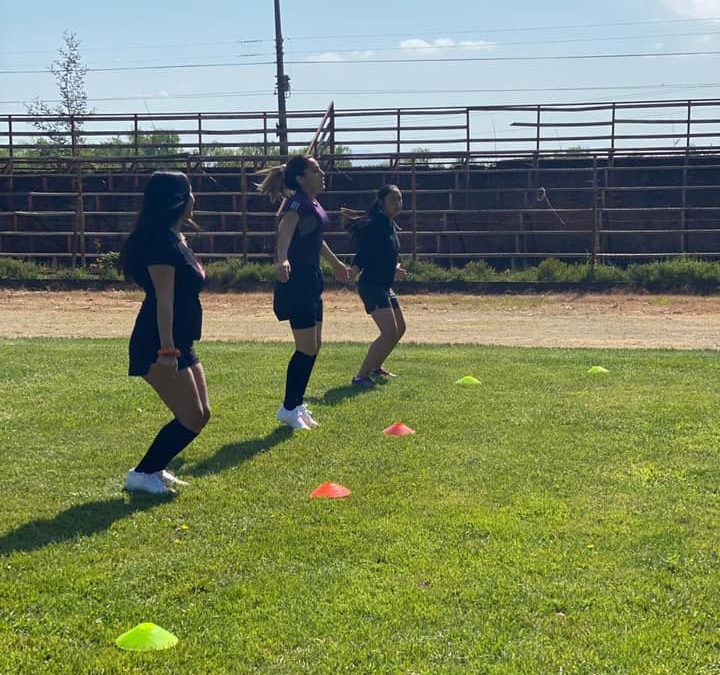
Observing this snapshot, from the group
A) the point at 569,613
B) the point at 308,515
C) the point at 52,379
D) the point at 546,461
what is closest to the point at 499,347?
the point at 52,379

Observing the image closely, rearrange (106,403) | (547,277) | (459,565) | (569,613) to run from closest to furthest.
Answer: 1. (569,613)
2. (459,565)
3. (106,403)
4. (547,277)

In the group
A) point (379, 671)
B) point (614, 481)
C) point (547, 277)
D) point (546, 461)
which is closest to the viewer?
point (379, 671)

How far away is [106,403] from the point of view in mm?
8359

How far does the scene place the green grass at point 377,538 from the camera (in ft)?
11.8

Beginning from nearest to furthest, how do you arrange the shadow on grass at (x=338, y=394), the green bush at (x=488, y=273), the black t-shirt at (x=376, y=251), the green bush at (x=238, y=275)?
the shadow on grass at (x=338, y=394)
the black t-shirt at (x=376, y=251)
the green bush at (x=488, y=273)
the green bush at (x=238, y=275)

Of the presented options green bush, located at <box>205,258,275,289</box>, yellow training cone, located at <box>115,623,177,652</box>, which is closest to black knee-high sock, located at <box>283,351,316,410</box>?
yellow training cone, located at <box>115,623,177,652</box>

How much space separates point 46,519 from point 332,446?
2.17 metres

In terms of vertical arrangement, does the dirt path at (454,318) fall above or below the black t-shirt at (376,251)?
below

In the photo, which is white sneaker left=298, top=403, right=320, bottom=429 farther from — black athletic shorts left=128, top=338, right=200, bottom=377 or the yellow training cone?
the yellow training cone

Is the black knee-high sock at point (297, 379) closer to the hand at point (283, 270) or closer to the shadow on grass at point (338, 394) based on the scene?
the hand at point (283, 270)

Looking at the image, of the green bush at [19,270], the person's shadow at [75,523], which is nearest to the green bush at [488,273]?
the green bush at [19,270]

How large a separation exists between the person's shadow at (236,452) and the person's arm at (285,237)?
1.11 metres

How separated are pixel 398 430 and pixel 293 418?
78cm

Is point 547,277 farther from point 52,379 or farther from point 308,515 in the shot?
point 308,515
